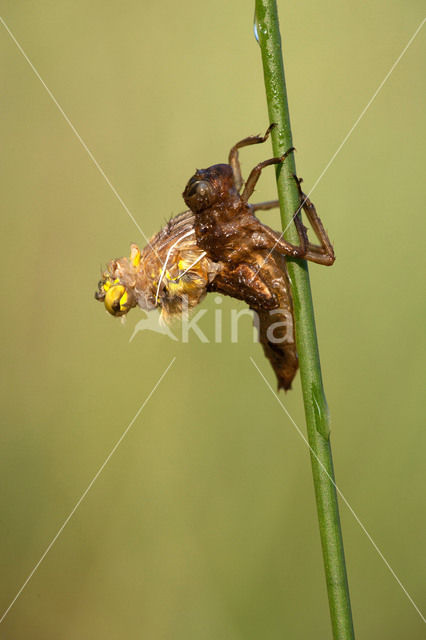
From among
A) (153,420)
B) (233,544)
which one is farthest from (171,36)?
(233,544)

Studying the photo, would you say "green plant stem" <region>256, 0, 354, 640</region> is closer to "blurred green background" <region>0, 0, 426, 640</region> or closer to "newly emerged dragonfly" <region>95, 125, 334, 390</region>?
"newly emerged dragonfly" <region>95, 125, 334, 390</region>

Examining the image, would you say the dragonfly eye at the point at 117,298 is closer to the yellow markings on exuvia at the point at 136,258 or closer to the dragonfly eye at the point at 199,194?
the yellow markings on exuvia at the point at 136,258

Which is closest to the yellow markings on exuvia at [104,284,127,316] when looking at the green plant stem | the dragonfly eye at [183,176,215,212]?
the dragonfly eye at [183,176,215,212]

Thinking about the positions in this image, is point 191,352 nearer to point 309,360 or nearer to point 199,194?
point 199,194

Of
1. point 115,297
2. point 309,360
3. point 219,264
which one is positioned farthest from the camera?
point 115,297

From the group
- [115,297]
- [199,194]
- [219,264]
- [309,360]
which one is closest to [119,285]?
[115,297]
